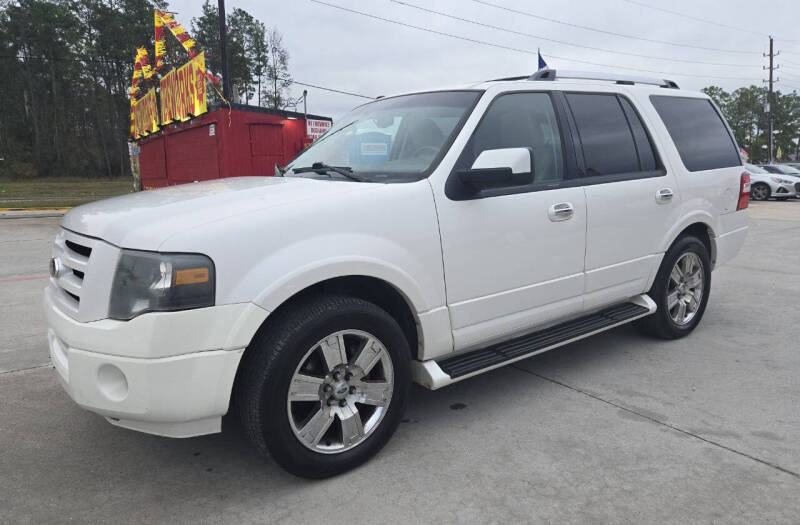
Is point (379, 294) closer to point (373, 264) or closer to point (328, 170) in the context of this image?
point (373, 264)

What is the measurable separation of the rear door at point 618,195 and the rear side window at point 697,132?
0.35m

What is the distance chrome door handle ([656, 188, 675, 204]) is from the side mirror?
158cm

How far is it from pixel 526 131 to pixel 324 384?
189cm

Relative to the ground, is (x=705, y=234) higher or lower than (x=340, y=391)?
higher

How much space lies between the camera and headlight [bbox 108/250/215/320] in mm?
2102

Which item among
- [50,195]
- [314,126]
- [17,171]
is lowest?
[50,195]

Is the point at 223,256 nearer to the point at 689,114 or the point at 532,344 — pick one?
the point at 532,344

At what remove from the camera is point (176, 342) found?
2.12 m

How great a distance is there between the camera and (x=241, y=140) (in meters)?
12.7

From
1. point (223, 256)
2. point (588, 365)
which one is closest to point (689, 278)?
point (588, 365)

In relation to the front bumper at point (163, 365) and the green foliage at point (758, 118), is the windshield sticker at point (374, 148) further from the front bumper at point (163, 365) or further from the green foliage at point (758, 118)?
the green foliage at point (758, 118)

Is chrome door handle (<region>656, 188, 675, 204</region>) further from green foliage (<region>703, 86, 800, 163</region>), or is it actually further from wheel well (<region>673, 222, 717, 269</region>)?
green foliage (<region>703, 86, 800, 163</region>)

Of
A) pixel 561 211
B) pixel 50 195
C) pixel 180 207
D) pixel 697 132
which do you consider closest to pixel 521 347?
pixel 561 211

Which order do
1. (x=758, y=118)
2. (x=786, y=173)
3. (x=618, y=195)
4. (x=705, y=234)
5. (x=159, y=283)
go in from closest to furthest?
(x=159, y=283) → (x=618, y=195) → (x=705, y=234) → (x=786, y=173) → (x=758, y=118)
